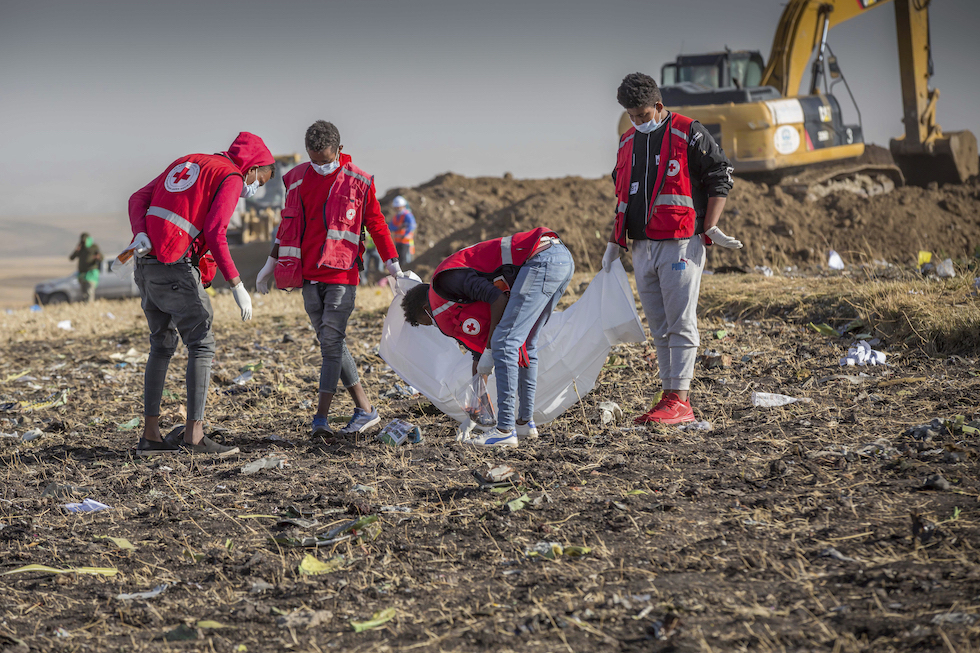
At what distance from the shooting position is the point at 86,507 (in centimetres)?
360

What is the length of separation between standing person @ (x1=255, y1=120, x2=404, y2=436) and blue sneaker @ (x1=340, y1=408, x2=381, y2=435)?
11cm

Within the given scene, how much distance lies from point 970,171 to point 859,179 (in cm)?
330

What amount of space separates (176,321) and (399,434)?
1.25m

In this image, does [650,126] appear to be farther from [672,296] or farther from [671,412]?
[671,412]

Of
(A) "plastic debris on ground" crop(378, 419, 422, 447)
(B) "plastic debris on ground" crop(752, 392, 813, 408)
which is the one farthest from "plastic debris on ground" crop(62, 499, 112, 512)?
(B) "plastic debris on ground" crop(752, 392, 813, 408)

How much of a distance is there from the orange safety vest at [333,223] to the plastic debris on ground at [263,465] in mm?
888

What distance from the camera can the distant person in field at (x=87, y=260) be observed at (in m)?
14.3

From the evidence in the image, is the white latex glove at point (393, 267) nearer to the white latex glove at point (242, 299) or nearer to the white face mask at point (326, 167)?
the white face mask at point (326, 167)

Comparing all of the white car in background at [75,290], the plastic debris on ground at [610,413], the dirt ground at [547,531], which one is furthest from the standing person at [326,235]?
the white car in background at [75,290]

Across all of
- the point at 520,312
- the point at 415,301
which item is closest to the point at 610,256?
the point at 520,312

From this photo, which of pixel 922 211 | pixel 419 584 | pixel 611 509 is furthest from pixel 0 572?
pixel 922 211

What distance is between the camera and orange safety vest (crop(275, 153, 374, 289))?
4.26 meters

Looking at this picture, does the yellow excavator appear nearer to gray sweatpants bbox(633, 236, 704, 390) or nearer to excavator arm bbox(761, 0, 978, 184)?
excavator arm bbox(761, 0, 978, 184)

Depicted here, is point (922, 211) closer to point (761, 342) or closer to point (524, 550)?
point (761, 342)
